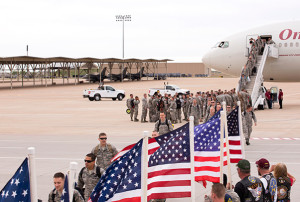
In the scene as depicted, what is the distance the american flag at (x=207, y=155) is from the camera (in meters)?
9.45

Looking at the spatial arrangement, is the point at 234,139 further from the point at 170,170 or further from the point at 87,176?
the point at 87,176

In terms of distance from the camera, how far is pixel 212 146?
964 centimetres

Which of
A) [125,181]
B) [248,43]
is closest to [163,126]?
[125,181]

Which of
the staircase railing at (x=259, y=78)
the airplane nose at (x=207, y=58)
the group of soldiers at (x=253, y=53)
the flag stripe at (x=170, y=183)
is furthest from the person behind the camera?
the airplane nose at (x=207, y=58)

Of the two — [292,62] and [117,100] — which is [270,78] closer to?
[292,62]

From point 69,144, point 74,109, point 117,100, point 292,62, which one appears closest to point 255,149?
point 69,144

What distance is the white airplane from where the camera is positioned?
37.2 meters

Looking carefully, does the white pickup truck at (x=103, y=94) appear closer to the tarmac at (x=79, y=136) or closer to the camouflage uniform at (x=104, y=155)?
the tarmac at (x=79, y=136)

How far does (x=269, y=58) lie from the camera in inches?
1491

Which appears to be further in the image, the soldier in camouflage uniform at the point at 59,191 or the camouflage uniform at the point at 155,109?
the camouflage uniform at the point at 155,109

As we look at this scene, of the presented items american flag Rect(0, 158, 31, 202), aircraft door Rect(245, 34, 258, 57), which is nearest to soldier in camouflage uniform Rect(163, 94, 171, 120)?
aircraft door Rect(245, 34, 258, 57)

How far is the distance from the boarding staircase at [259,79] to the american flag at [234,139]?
23265 millimetres

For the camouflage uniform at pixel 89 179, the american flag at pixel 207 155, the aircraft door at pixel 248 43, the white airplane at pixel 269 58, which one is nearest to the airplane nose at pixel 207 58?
the white airplane at pixel 269 58

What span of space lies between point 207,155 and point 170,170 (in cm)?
133
